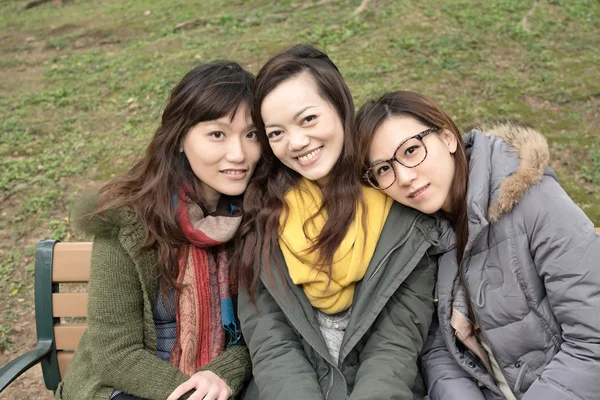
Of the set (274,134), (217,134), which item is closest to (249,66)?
(217,134)

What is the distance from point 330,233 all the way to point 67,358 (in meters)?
1.58

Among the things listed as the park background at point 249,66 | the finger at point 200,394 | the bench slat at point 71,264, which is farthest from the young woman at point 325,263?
the park background at point 249,66

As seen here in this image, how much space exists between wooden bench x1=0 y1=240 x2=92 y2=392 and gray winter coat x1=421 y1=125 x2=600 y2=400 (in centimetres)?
178

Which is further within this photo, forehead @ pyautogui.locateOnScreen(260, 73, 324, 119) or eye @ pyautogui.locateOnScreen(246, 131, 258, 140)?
eye @ pyautogui.locateOnScreen(246, 131, 258, 140)

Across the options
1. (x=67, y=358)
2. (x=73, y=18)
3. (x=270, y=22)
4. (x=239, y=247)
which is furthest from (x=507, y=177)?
(x=73, y=18)

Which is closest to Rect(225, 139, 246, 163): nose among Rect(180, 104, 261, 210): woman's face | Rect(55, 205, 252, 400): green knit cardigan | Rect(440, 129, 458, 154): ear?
Rect(180, 104, 261, 210): woman's face

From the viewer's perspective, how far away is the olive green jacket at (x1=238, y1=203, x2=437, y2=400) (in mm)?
2342

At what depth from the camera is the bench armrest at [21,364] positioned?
8.33ft

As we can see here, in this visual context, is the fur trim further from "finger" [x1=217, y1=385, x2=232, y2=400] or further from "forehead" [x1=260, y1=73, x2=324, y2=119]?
"finger" [x1=217, y1=385, x2=232, y2=400]

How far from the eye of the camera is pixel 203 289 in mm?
2564

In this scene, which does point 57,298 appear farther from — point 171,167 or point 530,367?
point 530,367

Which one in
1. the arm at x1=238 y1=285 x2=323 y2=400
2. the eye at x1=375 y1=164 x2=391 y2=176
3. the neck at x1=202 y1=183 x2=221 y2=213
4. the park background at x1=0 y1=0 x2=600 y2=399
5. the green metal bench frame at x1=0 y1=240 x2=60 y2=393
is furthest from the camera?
the park background at x1=0 y1=0 x2=600 y2=399

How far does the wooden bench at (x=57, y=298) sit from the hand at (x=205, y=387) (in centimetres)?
77

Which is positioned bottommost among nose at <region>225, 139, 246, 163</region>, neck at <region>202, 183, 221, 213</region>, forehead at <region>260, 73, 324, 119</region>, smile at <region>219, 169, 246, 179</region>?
neck at <region>202, 183, 221, 213</region>
